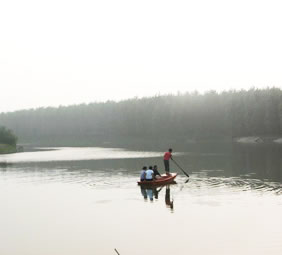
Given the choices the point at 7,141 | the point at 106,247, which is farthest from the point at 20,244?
the point at 7,141

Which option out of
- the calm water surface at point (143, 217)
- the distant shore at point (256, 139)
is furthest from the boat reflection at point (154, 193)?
the distant shore at point (256, 139)

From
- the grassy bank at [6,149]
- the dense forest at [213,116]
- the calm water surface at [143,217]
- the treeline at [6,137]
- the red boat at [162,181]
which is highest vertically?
the dense forest at [213,116]

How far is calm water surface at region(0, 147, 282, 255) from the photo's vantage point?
61.5 feet

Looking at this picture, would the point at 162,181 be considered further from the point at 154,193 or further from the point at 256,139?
the point at 256,139

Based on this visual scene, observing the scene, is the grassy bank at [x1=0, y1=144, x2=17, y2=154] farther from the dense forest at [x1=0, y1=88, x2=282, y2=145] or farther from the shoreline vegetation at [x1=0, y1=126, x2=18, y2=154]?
the dense forest at [x1=0, y1=88, x2=282, y2=145]

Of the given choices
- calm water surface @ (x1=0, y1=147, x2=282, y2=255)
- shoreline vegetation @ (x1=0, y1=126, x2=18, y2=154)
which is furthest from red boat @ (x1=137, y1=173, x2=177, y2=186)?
shoreline vegetation @ (x1=0, y1=126, x2=18, y2=154)

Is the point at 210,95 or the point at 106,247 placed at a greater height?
the point at 210,95

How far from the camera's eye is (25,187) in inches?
1538

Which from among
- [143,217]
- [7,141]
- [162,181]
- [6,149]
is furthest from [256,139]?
[143,217]

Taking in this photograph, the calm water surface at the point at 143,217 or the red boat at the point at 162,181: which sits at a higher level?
the red boat at the point at 162,181

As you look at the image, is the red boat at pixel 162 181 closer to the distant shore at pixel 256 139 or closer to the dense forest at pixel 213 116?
the distant shore at pixel 256 139

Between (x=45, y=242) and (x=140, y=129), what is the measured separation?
178m

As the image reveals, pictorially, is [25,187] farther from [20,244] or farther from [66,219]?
[20,244]

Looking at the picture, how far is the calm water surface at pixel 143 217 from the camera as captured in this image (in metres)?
18.8
